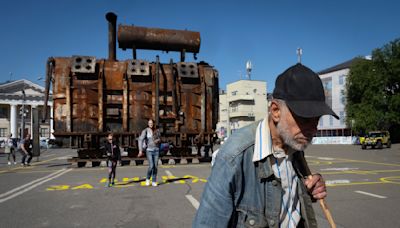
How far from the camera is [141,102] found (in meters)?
14.3

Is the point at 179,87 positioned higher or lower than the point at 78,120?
higher

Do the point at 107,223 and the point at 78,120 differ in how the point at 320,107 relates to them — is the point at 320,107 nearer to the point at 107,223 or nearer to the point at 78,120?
the point at 107,223

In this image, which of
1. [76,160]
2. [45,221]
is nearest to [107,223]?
[45,221]

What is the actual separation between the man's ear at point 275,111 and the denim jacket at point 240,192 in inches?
7.5

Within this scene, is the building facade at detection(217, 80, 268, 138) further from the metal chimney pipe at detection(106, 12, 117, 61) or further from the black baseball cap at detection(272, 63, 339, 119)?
the black baseball cap at detection(272, 63, 339, 119)

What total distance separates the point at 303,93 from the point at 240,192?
58 cm

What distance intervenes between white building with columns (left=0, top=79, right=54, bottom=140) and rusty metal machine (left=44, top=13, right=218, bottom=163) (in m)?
68.3

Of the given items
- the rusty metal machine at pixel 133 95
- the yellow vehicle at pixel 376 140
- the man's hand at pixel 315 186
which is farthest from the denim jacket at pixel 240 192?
the yellow vehicle at pixel 376 140

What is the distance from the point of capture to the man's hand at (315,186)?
6.42ft

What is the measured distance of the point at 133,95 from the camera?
559 inches

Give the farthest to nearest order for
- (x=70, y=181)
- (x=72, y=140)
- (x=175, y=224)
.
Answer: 1. (x=72, y=140)
2. (x=70, y=181)
3. (x=175, y=224)

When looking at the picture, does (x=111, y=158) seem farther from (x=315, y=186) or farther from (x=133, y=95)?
(x=315, y=186)

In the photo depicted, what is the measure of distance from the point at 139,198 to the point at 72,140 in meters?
7.58

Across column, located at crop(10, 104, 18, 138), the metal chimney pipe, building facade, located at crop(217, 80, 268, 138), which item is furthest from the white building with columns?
the metal chimney pipe
